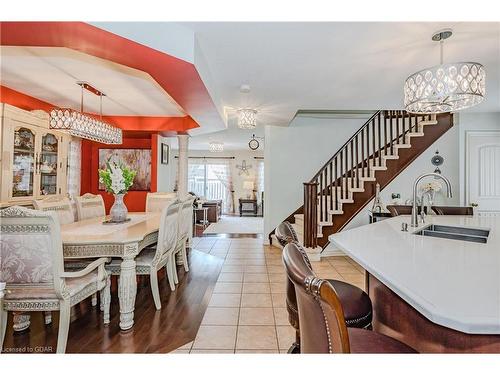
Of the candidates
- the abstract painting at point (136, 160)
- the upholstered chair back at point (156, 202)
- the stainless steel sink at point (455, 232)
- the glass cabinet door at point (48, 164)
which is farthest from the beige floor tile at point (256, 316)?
the abstract painting at point (136, 160)

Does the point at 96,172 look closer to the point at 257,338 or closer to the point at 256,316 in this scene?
the point at 256,316

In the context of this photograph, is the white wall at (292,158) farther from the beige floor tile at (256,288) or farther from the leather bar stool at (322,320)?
the leather bar stool at (322,320)

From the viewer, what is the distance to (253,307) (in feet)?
8.89

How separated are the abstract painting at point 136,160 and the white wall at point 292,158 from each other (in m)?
2.39

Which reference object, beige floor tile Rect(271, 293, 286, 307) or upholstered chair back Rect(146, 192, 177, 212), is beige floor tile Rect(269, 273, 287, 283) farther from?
upholstered chair back Rect(146, 192, 177, 212)

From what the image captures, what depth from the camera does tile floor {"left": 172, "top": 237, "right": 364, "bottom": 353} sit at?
2.09m

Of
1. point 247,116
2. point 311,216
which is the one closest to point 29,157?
point 247,116

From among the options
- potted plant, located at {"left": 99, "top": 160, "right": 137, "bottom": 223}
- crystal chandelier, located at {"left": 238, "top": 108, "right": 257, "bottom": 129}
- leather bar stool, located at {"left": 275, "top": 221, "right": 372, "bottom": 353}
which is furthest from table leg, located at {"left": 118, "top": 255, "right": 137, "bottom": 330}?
crystal chandelier, located at {"left": 238, "top": 108, "right": 257, "bottom": 129}

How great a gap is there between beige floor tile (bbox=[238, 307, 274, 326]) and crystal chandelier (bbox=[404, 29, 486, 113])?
86.1 inches

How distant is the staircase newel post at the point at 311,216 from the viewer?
4418mm

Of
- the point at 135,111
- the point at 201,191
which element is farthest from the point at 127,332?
the point at 201,191

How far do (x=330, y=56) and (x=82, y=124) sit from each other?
113 inches

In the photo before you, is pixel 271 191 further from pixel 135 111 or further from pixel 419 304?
pixel 419 304

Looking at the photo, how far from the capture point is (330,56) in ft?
8.55
